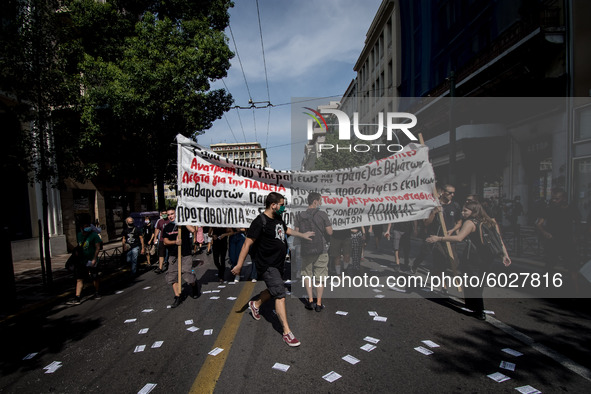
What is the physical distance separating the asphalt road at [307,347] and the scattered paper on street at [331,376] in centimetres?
5

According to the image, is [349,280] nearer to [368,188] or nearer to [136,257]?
[368,188]

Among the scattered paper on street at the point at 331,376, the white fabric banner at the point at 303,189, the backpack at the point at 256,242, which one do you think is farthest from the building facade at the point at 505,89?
the scattered paper on street at the point at 331,376

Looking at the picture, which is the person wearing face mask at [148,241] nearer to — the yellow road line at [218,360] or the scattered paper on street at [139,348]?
the yellow road line at [218,360]

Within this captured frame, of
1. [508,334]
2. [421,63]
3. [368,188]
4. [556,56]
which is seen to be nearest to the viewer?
[508,334]

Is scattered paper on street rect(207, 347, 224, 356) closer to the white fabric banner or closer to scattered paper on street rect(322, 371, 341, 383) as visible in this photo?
scattered paper on street rect(322, 371, 341, 383)

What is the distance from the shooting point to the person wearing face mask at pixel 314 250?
536cm

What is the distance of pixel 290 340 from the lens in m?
4.03

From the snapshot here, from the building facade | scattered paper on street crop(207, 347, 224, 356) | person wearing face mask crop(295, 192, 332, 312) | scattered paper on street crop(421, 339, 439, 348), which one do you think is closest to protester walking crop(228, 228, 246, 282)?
person wearing face mask crop(295, 192, 332, 312)

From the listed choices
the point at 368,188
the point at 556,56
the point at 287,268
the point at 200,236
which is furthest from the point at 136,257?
the point at 556,56

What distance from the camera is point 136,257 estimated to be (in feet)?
29.4

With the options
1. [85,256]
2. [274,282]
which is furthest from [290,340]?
[85,256]

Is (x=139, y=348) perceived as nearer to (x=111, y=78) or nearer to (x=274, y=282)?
(x=274, y=282)

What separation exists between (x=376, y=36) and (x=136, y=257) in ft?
124

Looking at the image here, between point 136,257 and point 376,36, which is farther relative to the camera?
point 376,36
